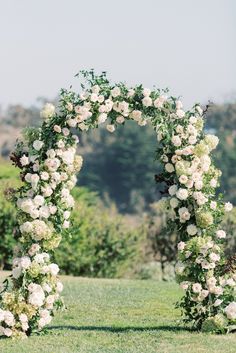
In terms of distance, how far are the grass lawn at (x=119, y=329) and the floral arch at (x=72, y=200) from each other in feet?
1.18

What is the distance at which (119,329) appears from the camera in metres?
10.1

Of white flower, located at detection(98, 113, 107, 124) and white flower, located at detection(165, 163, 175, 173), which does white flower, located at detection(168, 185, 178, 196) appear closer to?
white flower, located at detection(165, 163, 175, 173)

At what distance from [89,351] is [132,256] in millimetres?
11690

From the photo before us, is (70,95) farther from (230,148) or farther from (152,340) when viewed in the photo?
(230,148)

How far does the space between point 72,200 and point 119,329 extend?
1.67m

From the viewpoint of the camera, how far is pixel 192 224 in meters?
9.82

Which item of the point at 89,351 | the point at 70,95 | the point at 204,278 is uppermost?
the point at 70,95

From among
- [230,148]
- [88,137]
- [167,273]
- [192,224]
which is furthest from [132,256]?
[88,137]

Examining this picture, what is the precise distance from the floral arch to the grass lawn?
0.36m

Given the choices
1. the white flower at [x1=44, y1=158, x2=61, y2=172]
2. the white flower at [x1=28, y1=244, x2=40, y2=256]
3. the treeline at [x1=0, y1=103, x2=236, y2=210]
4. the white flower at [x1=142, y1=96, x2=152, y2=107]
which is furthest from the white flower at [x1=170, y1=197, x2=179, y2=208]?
the treeline at [x1=0, y1=103, x2=236, y2=210]

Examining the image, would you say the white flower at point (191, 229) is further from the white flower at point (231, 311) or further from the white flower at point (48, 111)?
the white flower at point (48, 111)

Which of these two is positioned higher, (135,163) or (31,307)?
(135,163)

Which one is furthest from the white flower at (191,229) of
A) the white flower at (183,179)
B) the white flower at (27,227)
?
the white flower at (27,227)

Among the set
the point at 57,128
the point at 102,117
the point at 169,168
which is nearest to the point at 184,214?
the point at 169,168
